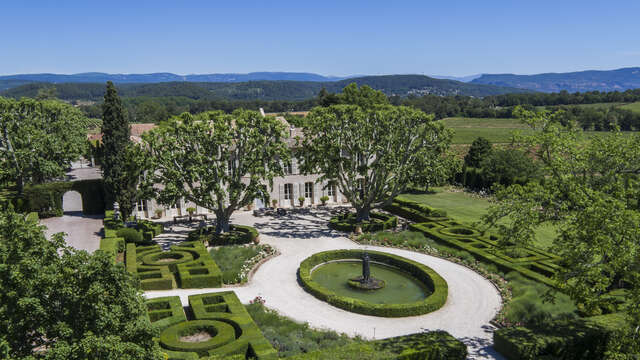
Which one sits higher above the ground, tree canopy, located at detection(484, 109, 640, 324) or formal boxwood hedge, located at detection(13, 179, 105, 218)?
tree canopy, located at detection(484, 109, 640, 324)

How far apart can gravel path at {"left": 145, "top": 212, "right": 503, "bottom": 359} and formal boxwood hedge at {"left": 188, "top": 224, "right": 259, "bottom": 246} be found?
1.39m

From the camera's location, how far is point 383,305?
22.0 meters

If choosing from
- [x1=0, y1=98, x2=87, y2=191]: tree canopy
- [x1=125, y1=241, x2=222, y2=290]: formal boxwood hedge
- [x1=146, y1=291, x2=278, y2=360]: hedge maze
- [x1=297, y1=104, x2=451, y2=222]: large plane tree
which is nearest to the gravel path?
[x1=125, y1=241, x2=222, y2=290]: formal boxwood hedge

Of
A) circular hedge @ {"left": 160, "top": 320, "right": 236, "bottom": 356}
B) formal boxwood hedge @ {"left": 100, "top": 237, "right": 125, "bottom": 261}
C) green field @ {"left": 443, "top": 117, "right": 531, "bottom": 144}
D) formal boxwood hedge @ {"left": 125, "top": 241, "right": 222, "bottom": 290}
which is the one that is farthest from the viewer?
green field @ {"left": 443, "top": 117, "right": 531, "bottom": 144}

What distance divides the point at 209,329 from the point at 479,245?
19412mm

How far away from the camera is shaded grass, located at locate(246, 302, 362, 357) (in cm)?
1786

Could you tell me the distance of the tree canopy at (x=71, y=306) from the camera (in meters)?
10.7

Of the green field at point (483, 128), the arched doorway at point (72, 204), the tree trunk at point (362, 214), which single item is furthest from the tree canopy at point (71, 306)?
the green field at point (483, 128)

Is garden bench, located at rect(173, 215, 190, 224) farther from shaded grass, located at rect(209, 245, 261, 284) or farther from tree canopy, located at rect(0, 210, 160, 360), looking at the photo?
tree canopy, located at rect(0, 210, 160, 360)

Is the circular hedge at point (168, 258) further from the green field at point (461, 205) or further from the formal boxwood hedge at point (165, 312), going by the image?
the green field at point (461, 205)

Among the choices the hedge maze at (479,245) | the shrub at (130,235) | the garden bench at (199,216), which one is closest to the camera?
the hedge maze at (479,245)

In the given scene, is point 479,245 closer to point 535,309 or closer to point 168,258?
point 535,309

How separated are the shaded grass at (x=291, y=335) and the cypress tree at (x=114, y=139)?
20287 mm

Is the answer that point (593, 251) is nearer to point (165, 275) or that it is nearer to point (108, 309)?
point (108, 309)
